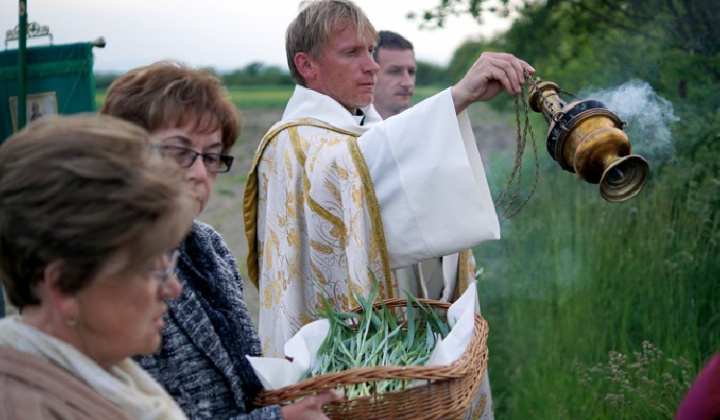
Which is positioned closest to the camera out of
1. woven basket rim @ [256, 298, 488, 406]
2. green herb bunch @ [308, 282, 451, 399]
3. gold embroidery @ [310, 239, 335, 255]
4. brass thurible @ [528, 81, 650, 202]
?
woven basket rim @ [256, 298, 488, 406]

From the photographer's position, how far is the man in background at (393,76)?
17.2 ft

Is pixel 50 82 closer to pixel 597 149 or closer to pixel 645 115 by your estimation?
pixel 645 115

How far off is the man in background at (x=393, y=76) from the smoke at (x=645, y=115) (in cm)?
132

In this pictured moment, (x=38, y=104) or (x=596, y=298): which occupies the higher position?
(x=38, y=104)

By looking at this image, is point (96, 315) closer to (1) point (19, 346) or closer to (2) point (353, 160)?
(1) point (19, 346)

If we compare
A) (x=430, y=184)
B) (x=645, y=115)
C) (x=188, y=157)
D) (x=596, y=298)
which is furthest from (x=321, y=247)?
(x=596, y=298)

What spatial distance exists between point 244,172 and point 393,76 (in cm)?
643

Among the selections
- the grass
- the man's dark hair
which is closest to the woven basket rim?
the grass

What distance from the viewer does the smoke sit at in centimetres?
Answer: 352

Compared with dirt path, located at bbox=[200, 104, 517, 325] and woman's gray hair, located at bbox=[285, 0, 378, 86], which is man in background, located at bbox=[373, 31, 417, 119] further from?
woman's gray hair, located at bbox=[285, 0, 378, 86]

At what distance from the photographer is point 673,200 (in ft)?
14.2

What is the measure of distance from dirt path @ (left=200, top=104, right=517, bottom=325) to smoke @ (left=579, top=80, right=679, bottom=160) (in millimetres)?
2437

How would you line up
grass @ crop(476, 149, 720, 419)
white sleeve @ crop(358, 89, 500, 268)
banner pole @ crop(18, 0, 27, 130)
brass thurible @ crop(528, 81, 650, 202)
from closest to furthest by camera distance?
brass thurible @ crop(528, 81, 650, 202) → white sleeve @ crop(358, 89, 500, 268) → grass @ crop(476, 149, 720, 419) → banner pole @ crop(18, 0, 27, 130)

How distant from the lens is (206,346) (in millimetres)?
2055
